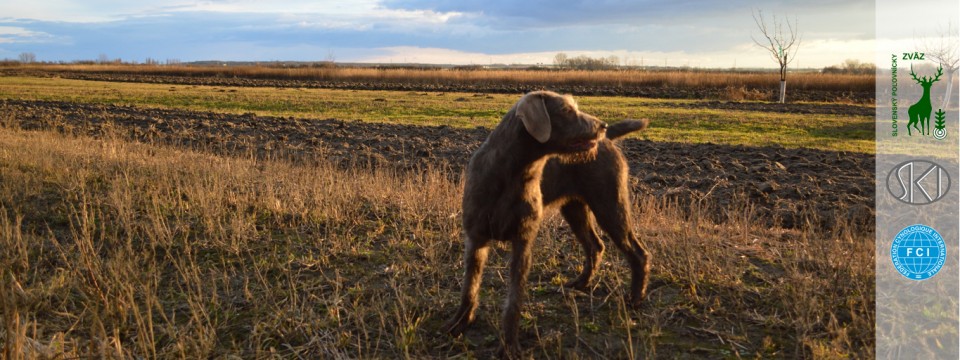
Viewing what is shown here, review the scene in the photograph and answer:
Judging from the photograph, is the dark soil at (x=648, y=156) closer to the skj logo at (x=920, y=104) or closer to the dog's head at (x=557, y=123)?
the skj logo at (x=920, y=104)

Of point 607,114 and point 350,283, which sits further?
point 607,114

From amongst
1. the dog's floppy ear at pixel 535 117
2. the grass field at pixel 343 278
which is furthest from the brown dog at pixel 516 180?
the grass field at pixel 343 278

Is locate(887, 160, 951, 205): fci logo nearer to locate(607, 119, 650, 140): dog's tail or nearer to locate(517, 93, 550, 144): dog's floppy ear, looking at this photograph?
locate(607, 119, 650, 140): dog's tail

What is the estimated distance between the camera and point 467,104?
101ft

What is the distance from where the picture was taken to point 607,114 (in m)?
25.8

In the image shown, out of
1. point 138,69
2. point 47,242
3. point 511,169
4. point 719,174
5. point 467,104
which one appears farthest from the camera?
point 138,69

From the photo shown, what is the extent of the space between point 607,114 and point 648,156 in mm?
11657

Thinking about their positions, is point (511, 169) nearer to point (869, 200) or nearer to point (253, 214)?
point (253, 214)

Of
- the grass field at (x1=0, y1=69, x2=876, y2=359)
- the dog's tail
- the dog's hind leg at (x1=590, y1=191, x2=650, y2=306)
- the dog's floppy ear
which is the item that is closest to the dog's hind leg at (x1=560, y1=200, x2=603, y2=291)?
the grass field at (x1=0, y1=69, x2=876, y2=359)

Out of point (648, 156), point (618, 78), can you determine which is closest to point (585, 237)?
point (648, 156)

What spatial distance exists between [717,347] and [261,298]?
3.64 m

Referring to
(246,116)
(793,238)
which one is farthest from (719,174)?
(246,116)

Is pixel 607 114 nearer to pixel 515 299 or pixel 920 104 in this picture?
pixel 920 104

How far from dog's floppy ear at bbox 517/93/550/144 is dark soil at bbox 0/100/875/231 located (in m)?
3.73
